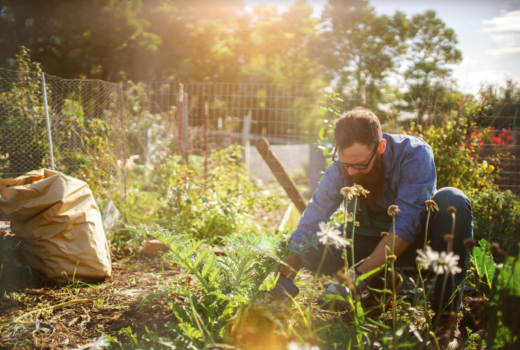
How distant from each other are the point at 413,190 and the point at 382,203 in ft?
1.16

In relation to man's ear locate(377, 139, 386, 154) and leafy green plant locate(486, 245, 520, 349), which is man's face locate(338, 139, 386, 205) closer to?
man's ear locate(377, 139, 386, 154)

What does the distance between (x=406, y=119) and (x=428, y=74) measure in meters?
17.9

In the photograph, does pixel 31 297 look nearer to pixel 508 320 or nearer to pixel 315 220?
pixel 315 220

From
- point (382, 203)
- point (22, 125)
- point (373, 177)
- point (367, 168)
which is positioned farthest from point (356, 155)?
point (22, 125)

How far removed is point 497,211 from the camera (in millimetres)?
2842

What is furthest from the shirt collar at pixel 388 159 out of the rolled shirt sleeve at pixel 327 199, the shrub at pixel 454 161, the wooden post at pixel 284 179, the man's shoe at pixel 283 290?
the wooden post at pixel 284 179

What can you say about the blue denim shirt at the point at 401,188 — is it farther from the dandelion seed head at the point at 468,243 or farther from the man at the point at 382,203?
the dandelion seed head at the point at 468,243

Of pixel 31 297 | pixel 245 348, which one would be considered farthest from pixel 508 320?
pixel 31 297

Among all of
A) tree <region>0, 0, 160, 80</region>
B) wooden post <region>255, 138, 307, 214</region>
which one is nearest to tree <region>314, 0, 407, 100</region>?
tree <region>0, 0, 160, 80</region>

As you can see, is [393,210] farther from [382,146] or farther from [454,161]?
[454,161]

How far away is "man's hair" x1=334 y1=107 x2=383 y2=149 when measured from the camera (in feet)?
6.02

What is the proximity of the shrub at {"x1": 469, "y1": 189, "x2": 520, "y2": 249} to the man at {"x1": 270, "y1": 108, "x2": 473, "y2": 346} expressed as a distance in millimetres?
1150

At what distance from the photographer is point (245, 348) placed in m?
1.35

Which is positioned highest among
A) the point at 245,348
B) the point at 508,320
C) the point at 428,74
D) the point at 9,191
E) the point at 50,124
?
the point at 428,74
